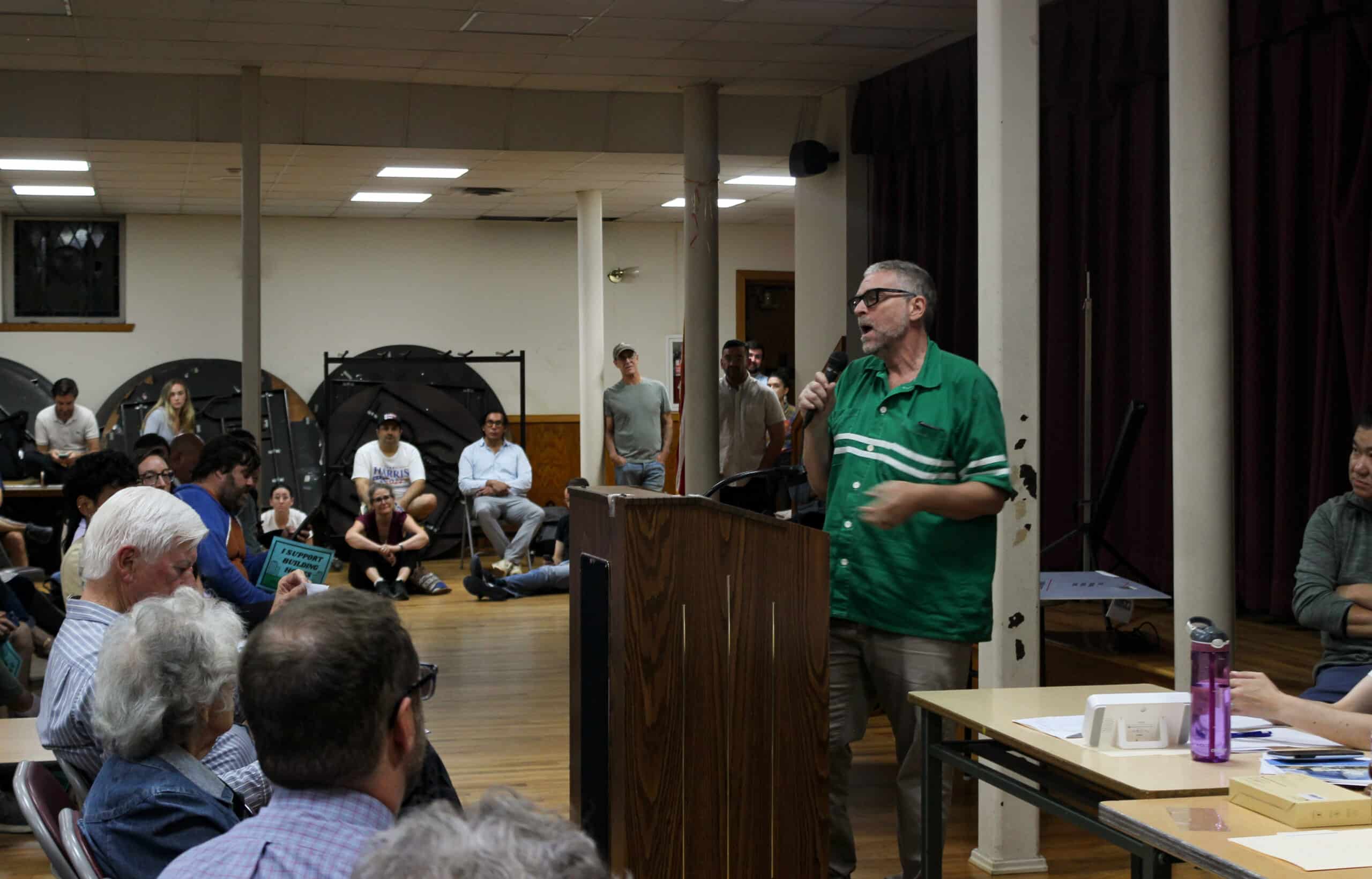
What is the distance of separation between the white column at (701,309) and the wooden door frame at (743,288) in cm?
544

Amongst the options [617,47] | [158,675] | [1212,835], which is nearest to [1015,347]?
[1212,835]

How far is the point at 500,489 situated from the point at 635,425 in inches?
47.3

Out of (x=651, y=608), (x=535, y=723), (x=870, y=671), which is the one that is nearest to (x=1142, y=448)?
(x=535, y=723)

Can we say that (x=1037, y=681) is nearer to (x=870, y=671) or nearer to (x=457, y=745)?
(x=870, y=671)

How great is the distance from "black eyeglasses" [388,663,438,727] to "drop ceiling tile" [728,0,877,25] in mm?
6430

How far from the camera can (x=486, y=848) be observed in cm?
98

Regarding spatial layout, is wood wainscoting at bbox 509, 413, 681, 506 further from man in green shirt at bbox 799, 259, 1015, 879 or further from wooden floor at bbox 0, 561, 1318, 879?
man in green shirt at bbox 799, 259, 1015, 879

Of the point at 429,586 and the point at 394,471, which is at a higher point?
the point at 394,471

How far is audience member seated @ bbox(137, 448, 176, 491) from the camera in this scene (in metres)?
5.60

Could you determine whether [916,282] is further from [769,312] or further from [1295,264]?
[769,312]

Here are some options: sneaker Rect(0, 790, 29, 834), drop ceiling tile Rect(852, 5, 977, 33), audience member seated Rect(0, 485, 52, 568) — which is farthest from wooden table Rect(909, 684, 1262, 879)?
audience member seated Rect(0, 485, 52, 568)

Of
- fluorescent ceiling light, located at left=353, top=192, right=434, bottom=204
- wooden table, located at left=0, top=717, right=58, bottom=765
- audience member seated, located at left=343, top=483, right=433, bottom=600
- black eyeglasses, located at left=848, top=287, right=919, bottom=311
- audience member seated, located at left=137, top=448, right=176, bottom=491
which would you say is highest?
fluorescent ceiling light, located at left=353, top=192, right=434, bottom=204

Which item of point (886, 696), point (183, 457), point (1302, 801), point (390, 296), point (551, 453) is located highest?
point (390, 296)

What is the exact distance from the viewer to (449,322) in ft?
47.2
